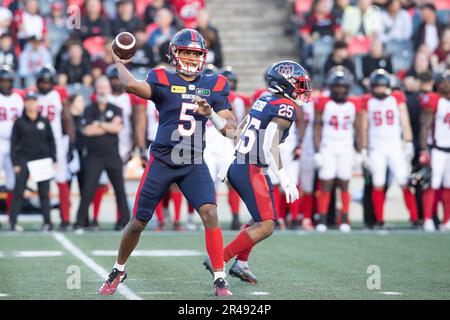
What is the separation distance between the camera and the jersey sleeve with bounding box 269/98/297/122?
8266mm

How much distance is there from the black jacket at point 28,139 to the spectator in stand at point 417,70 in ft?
14.6

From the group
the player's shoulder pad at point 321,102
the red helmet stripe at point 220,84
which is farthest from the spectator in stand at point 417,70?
the red helmet stripe at point 220,84

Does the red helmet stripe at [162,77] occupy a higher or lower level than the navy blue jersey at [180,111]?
higher

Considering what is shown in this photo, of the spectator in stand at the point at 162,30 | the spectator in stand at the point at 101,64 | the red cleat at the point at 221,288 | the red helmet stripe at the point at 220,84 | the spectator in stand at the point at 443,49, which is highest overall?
the spectator in stand at the point at 162,30

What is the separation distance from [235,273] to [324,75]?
764 cm

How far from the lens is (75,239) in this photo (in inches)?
454

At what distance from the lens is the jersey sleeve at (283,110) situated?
8266mm

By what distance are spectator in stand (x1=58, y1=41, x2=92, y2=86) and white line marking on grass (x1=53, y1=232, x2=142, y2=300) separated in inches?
114

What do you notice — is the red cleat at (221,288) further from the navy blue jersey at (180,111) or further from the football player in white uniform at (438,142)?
the football player in white uniform at (438,142)

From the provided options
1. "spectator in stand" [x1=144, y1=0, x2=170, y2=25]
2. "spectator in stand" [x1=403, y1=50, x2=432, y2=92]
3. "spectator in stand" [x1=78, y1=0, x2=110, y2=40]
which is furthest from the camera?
"spectator in stand" [x1=144, y1=0, x2=170, y2=25]

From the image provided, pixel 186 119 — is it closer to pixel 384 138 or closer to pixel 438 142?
pixel 384 138

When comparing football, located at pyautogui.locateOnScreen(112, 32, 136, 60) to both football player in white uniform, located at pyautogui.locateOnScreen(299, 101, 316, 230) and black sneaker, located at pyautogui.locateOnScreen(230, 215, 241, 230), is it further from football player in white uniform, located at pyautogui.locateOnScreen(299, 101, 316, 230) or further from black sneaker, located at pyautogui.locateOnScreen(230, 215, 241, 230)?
football player in white uniform, located at pyautogui.locateOnScreen(299, 101, 316, 230)

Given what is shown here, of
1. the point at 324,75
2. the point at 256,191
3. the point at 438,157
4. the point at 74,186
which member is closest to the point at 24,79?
the point at 74,186

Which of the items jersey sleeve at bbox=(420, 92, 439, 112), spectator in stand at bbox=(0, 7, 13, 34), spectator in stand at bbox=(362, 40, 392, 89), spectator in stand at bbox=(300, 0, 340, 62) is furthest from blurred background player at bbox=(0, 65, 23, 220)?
spectator in stand at bbox=(300, 0, 340, 62)
